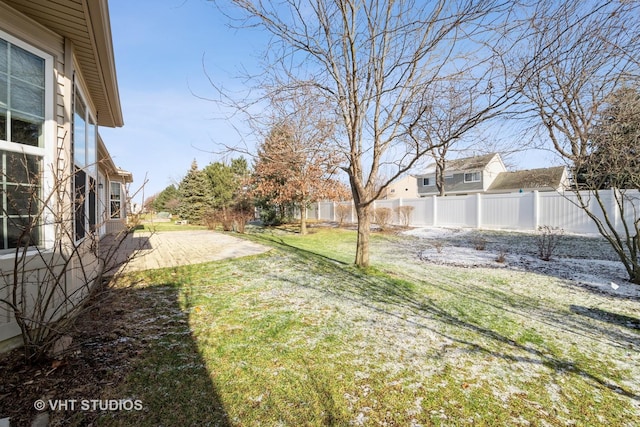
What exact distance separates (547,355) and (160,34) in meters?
7.72

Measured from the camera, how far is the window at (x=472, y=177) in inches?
1052

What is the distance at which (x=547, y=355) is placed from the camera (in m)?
2.87

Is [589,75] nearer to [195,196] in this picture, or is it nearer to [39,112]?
[39,112]

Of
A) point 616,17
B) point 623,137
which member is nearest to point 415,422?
point 616,17

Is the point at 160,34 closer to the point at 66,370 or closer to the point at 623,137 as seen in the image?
the point at 66,370

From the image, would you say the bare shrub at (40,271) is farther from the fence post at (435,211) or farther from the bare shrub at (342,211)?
the fence post at (435,211)

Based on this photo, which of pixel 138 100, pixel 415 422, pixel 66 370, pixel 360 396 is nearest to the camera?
pixel 415 422

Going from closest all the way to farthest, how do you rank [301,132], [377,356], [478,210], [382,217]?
[377,356], [301,132], [478,210], [382,217]

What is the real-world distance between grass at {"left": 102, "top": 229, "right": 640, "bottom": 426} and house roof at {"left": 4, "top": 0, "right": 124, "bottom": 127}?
3271 millimetres

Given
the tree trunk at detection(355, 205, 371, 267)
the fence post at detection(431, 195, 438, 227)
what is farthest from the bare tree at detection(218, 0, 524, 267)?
the fence post at detection(431, 195, 438, 227)

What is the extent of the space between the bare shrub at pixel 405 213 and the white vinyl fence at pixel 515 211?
0.34 metres

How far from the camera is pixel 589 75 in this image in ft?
16.5

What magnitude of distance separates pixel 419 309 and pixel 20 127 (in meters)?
4.93

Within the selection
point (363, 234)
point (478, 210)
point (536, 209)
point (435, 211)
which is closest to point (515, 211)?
point (536, 209)
